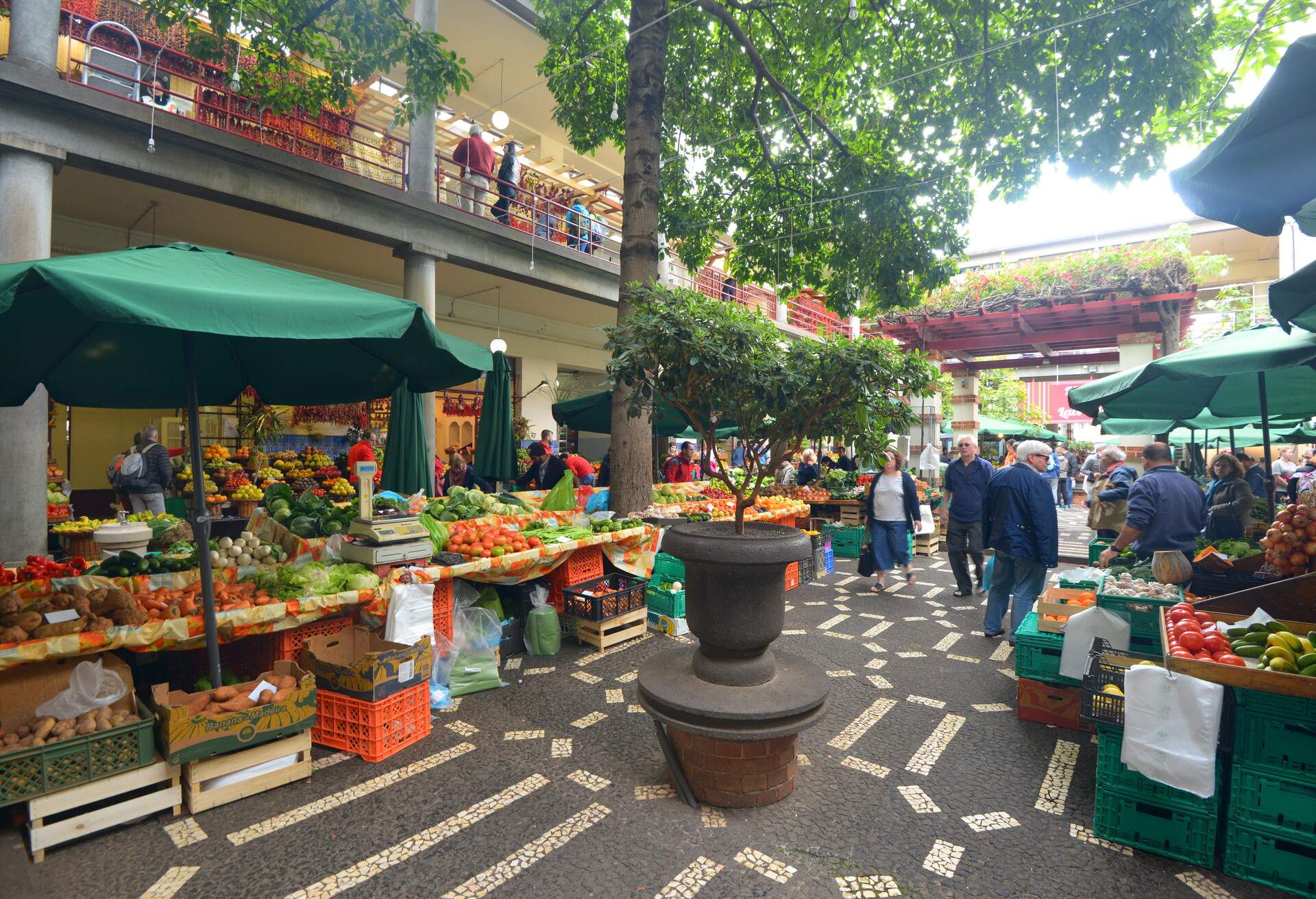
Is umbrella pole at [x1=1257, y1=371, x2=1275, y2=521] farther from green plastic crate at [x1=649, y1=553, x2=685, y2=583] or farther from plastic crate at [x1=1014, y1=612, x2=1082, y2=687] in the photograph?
green plastic crate at [x1=649, y1=553, x2=685, y2=583]

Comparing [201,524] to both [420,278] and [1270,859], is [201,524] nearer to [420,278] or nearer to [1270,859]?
[1270,859]

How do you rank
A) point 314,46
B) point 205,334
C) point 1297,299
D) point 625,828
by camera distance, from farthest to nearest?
point 314,46
point 205,334
point 625,828
point 1297,299

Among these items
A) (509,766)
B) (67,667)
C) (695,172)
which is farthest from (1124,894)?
(695,172)

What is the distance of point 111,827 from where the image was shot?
2.92m

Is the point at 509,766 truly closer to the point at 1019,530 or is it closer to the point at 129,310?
the point at 129,310

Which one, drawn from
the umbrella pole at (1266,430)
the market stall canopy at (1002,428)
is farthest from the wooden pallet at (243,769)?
the market stall canopy at (1002,428)

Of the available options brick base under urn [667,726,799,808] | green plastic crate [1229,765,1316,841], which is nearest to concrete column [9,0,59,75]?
brick base under urn [667,726,799,808]

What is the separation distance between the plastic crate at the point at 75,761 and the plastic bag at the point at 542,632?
2.77m

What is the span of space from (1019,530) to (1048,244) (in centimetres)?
3587

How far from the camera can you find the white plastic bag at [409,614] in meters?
4.15

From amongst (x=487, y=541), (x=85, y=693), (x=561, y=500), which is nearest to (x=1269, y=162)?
(x=487, y=541)

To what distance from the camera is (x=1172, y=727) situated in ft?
8.79

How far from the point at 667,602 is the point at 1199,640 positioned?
13.6 feet

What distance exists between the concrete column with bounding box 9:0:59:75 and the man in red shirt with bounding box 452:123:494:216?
511 centimetres
